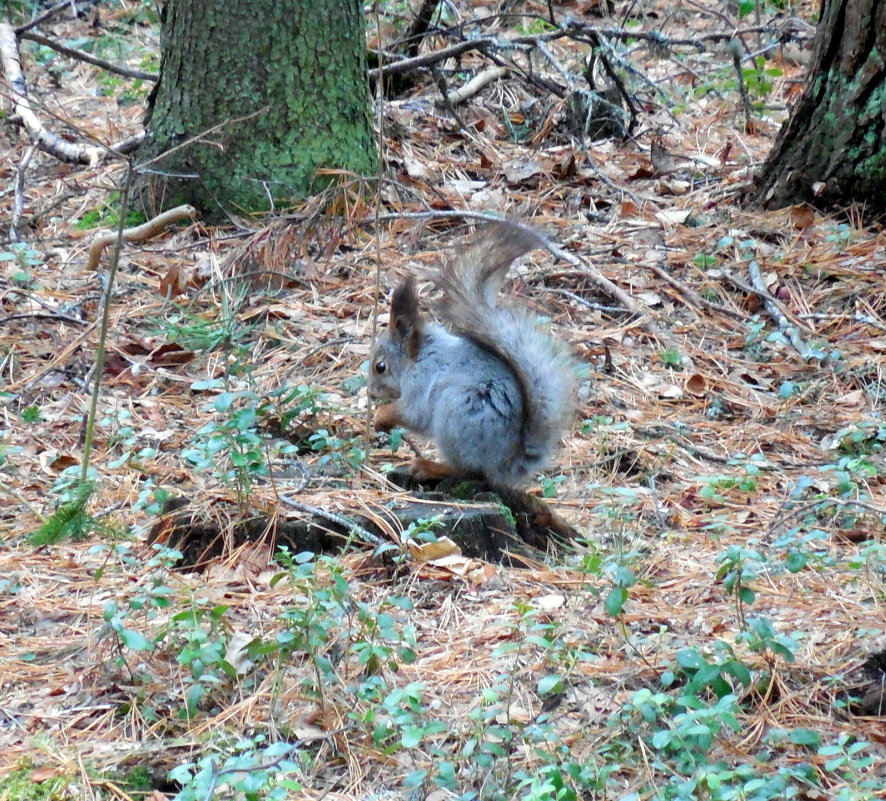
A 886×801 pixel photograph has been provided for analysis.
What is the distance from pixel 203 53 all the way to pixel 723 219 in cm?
210

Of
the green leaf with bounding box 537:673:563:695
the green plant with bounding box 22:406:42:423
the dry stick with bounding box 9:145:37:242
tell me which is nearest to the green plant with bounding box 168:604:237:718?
the green leaf with bounding box 537:673:563:695

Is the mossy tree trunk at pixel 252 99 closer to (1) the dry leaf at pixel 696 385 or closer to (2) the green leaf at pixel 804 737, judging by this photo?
(1) the dry leaf at pixel 696 385

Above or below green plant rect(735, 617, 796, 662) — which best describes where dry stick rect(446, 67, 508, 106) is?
above

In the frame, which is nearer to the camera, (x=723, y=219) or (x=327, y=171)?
(x=327, y=171)

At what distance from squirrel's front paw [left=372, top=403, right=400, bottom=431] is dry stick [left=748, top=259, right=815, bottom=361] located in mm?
1422

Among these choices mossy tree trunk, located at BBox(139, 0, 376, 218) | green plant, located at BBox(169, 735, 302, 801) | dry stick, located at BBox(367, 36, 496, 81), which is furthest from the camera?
dry stick, located at BBox(367, 36, 496, 81)

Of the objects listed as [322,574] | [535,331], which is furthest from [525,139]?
[322,574]

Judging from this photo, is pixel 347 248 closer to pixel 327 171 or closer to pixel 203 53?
pixel 327 171

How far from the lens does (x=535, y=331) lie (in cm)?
302

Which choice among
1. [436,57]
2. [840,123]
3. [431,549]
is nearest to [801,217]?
[840,123]

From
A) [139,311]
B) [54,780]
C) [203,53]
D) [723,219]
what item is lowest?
[54,780]

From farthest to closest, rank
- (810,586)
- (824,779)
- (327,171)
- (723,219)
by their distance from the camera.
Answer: (723,219) → (327,171) → (810,586) → (824,779)

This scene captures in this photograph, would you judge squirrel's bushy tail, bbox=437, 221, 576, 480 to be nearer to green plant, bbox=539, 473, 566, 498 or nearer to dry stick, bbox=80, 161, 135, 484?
green plant, bbox=539, 473, 566, 498

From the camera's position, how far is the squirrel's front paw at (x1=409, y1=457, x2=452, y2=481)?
3.12m
